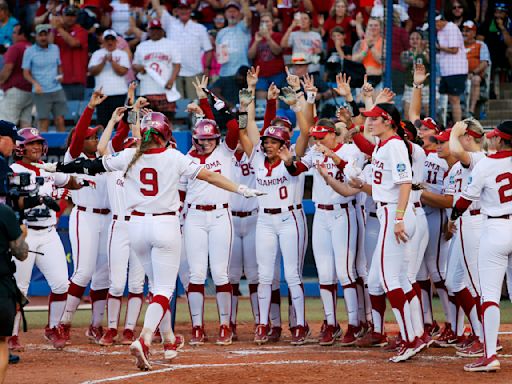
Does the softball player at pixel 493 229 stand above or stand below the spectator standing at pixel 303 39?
below

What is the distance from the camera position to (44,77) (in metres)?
14.7

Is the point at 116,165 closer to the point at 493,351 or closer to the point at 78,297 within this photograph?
the point at 78,297

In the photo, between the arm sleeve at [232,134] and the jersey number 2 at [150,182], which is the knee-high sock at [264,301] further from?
the jersey number 2 at [150,182]

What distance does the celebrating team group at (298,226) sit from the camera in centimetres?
866

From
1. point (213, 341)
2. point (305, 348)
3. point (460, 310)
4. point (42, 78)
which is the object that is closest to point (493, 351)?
point (460, 310)

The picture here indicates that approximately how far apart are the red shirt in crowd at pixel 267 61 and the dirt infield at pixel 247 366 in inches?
217

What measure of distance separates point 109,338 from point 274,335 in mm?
1659

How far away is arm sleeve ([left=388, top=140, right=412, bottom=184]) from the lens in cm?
837

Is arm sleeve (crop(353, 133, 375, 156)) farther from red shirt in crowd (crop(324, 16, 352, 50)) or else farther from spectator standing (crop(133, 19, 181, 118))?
spectator standing (crop(133, 19, 181, 118))

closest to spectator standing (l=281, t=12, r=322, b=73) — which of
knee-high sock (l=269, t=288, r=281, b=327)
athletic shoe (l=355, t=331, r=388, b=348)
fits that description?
knee-high sock (l=269, t=288, r=281, b=327)

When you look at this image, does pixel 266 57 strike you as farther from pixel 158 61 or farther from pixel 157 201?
pixel 157 201

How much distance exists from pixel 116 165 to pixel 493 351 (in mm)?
3413

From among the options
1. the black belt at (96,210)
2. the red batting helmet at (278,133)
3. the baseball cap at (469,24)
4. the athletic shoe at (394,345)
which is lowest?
the athletic shoe at (394,345)

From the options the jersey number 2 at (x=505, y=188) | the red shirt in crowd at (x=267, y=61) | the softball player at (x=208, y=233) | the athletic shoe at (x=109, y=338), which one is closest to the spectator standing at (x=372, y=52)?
the red shirt in crowd at (x=267, y=61)
